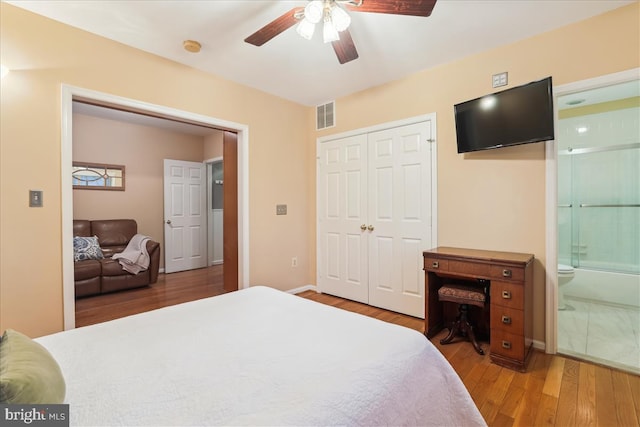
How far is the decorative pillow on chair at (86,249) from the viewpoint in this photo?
13.1 ft

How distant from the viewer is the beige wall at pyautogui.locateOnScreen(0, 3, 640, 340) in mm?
2027

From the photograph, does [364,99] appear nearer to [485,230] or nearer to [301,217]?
[301,217]

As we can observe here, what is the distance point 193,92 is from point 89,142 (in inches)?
117

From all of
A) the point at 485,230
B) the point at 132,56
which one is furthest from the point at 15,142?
the point at 485,230

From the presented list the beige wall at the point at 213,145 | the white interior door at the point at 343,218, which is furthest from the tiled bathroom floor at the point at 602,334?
Answer: the beige wall at the point at 213,145

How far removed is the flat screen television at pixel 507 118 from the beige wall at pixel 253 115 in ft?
0.56

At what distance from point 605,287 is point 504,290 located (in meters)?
2.54

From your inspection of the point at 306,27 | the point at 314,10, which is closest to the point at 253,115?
the point at 306,27

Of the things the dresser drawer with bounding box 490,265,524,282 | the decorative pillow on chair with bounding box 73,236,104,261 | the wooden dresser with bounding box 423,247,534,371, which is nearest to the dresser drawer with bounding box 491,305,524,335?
the wooden dresser with bounding box 423,247,534,371

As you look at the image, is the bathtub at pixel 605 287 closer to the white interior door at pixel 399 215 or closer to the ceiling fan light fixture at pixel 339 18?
the white interior door at pixel 399 215

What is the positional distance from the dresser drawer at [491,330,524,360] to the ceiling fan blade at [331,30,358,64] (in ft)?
7.79

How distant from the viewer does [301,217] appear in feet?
13.2

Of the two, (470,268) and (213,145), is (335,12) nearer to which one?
(470,268)

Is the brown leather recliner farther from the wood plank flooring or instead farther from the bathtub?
the bathtub
